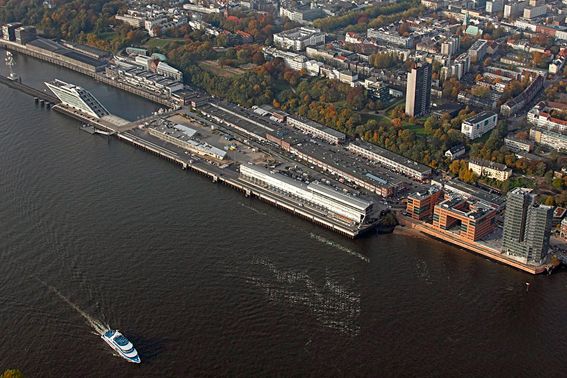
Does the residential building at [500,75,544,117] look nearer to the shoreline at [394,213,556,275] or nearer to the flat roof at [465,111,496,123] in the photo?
the flat roof at [465,111,496,123]

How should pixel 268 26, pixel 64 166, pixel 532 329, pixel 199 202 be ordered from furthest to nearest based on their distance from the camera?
pixel 268 26, pixel 64 166, pixel 199 202, pixel 532 329

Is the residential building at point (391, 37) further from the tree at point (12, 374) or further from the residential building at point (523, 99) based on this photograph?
the tree at point (12, 374)

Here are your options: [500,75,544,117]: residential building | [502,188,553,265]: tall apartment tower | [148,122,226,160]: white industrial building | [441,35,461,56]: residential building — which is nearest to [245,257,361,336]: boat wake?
[502,188,553,265]: tall apartment tower

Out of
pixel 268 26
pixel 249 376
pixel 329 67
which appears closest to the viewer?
pixel 249 376

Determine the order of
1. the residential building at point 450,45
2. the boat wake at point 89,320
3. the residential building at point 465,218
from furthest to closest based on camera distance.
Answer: the residential building at point 450,45 < the residential building at point 465,218 < the boat wake at point 89,320

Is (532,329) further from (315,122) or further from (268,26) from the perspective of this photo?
(268,26)

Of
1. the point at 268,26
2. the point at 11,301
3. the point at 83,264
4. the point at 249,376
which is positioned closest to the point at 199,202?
the point at 83,264

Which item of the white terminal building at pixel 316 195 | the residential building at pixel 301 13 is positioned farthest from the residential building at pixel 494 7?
the white terminal building at pixel 316 195
